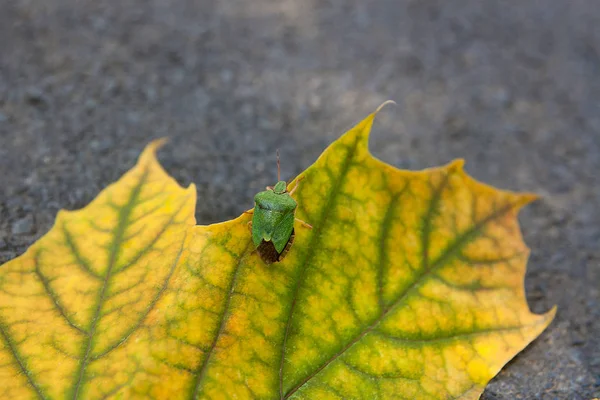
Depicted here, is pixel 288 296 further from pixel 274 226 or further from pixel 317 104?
pixel 317 104

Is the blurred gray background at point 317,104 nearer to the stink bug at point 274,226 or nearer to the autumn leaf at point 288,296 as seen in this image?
the autumn leaf at point 288,296

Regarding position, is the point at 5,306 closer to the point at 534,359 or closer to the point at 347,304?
the point at 347,304

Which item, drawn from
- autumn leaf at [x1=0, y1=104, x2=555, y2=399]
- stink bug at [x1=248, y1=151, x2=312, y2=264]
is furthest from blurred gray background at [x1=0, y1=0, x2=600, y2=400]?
stink bug at [x1=248, y1=151, x2=312, y2=264]

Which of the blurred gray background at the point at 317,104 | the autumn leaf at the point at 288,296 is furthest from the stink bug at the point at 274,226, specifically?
the blurred gray background at the point at 317,104

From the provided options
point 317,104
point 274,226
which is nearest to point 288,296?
point 274,226

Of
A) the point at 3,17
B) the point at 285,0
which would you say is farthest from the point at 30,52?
the point at 285,0
